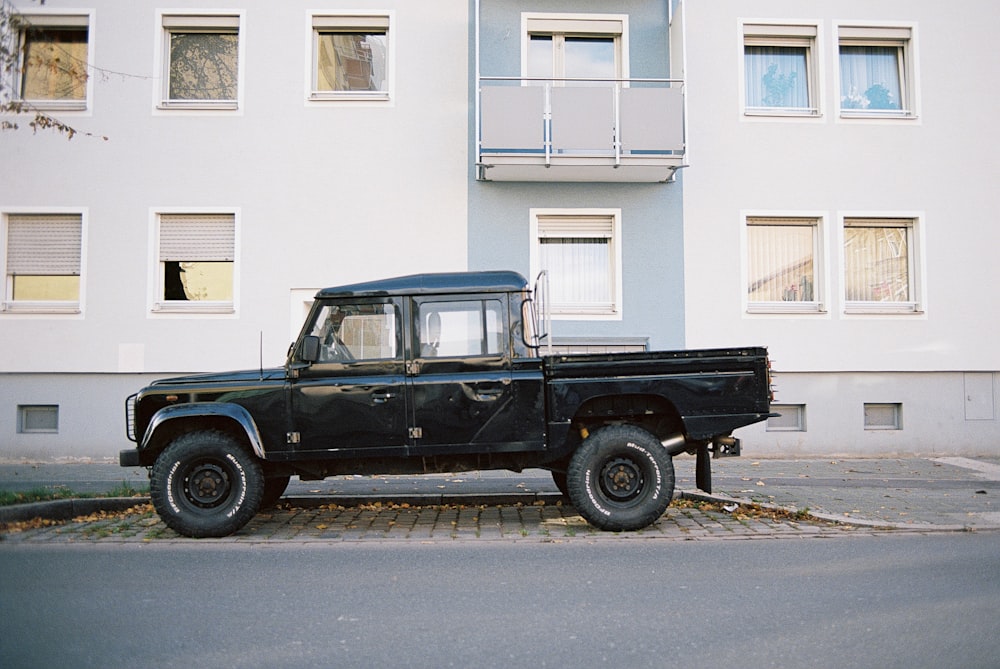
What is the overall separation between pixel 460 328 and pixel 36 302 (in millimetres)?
9516

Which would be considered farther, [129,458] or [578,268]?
[578,268]

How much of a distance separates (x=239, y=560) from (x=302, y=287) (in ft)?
25.2

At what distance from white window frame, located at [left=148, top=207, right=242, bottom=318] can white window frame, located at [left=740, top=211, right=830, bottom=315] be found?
327 inches

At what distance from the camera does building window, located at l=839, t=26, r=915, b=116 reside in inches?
551

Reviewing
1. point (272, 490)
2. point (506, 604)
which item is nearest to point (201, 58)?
point (272, 490)

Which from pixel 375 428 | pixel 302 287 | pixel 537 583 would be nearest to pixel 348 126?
pixel 302 287

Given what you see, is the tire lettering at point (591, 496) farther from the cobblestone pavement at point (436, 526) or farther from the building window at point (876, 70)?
the building window at point (876, 70)

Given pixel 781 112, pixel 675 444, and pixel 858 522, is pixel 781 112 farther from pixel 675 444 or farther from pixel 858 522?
pixel 675 444

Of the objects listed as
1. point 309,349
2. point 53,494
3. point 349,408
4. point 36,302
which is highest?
point 36,302

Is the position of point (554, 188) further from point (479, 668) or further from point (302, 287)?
point (479, 668)

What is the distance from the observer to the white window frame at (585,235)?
1333 cm

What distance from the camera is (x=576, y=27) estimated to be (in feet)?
45.5

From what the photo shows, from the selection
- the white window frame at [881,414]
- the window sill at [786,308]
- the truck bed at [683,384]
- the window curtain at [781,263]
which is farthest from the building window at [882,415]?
the truck bed at [683,384]

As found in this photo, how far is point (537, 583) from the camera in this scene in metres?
5.26
